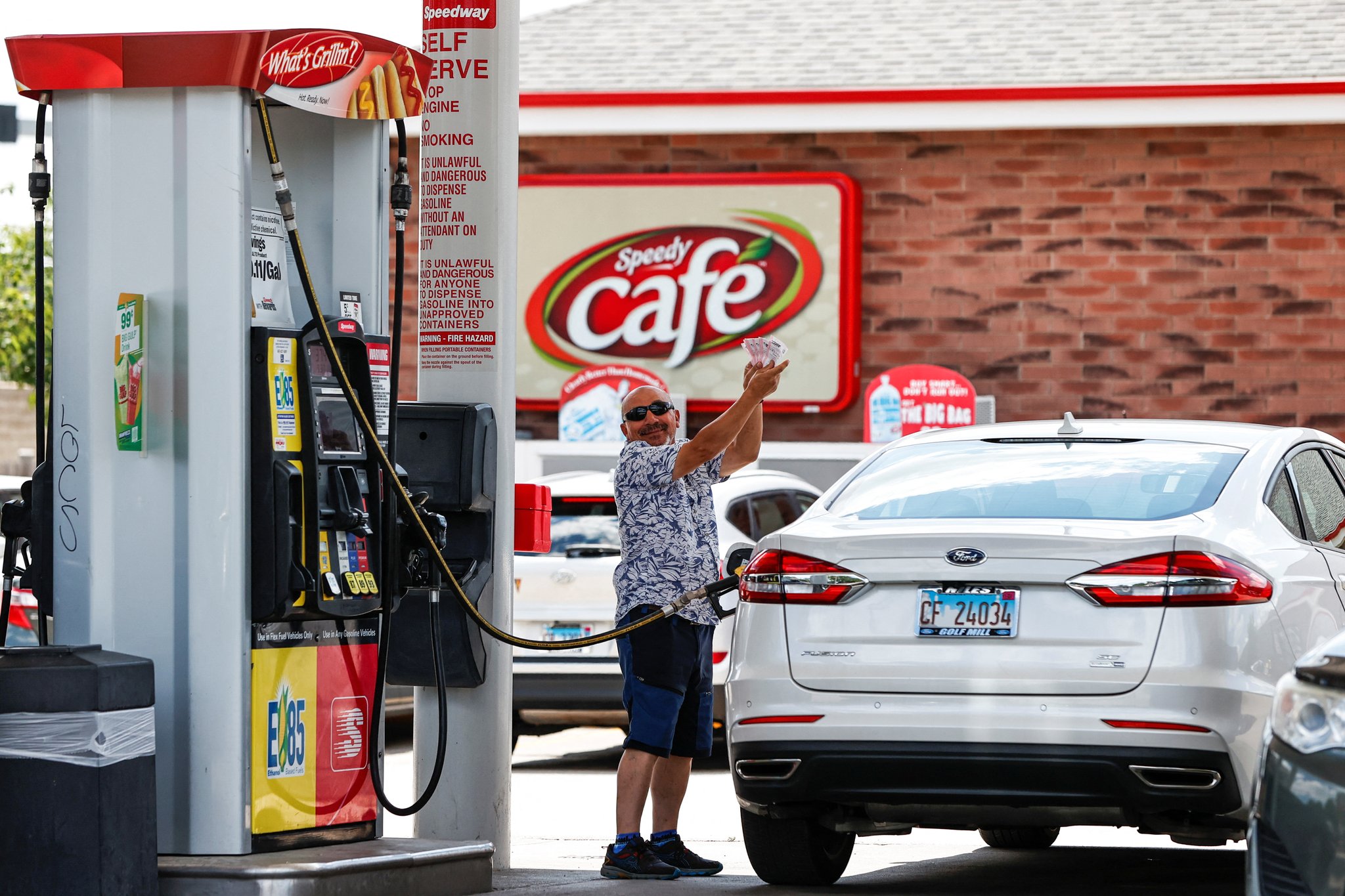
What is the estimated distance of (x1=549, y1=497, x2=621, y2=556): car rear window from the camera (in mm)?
10836

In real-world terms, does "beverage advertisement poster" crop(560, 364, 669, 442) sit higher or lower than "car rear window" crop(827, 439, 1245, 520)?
higher

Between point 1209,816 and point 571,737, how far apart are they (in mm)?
8572

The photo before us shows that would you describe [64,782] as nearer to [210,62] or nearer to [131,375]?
[131,375]

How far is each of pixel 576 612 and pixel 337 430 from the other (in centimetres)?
443

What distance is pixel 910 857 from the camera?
311 inches

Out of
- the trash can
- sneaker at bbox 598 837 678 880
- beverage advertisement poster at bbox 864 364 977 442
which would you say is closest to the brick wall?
beverage advertisement poster at bbox 864 364 977 442

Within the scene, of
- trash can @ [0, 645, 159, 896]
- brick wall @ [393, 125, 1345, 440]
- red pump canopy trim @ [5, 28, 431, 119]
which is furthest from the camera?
brick wall @ [393, 125, 1345, 440]

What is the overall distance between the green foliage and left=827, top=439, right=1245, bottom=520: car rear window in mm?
31277

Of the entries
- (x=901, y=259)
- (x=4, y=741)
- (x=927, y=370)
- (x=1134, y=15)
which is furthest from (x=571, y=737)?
(x=1134, y=15)

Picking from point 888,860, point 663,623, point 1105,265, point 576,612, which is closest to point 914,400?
point 1105,265

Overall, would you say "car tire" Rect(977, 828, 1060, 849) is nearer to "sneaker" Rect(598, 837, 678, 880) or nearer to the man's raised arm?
"sneaker" Rect(598, 837, 678, 880)

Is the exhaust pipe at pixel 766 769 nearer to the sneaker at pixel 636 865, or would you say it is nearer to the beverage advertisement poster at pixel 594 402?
the sneaker at pixel 636 865

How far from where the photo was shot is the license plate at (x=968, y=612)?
6086 millimetres

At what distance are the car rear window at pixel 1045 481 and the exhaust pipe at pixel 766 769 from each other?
0.89 metres
